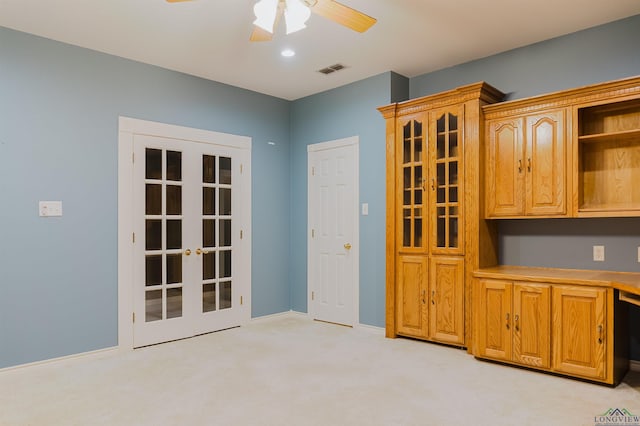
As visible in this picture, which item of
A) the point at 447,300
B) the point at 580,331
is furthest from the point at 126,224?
the point at 580,331

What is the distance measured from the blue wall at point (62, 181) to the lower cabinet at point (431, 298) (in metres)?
2.75

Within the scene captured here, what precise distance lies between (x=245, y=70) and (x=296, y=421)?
11.1 feet

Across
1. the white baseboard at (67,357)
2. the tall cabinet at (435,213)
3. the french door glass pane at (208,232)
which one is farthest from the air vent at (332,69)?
the white baseboard at (67,357)

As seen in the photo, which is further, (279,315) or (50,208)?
(279,315)

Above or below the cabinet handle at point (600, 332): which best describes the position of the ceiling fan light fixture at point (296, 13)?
above

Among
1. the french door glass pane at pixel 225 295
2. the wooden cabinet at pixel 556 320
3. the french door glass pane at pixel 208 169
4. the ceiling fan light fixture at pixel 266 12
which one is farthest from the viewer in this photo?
the french door glass pane at pixel 225 295

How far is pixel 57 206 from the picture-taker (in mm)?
3742

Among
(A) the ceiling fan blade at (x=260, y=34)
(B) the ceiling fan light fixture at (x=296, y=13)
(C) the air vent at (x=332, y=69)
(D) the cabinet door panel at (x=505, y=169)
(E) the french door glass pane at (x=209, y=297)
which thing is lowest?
(E) the french door glass pane at (x=209, y=297)

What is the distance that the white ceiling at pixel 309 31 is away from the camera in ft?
10.6

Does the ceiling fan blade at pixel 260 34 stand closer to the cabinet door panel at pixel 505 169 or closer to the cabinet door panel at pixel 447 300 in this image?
the cabinet door panel at pixel 505 169

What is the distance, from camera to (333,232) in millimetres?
5148

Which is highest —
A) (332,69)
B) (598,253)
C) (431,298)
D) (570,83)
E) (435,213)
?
(332,69)

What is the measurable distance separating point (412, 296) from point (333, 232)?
50.3 inches

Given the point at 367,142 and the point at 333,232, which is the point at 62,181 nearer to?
the point at 333,232
